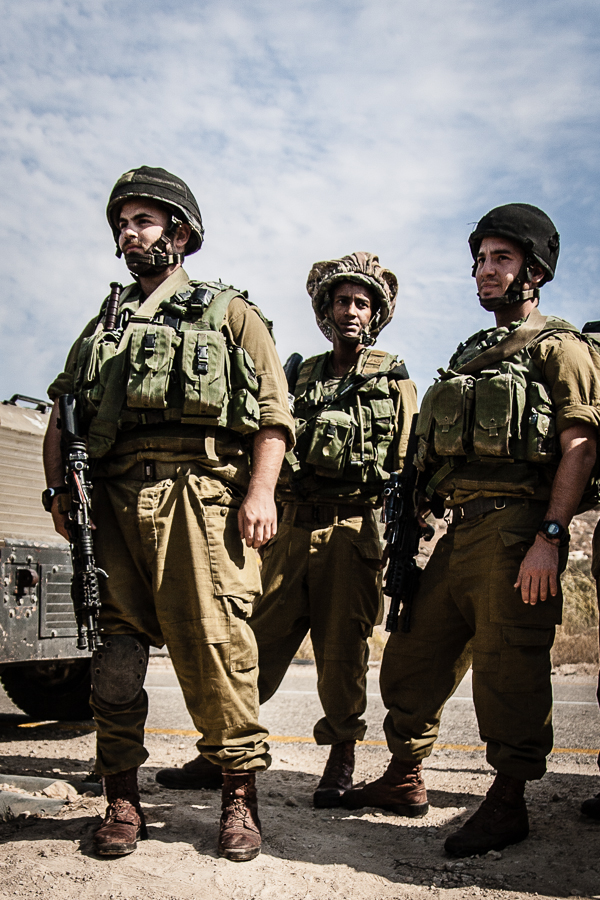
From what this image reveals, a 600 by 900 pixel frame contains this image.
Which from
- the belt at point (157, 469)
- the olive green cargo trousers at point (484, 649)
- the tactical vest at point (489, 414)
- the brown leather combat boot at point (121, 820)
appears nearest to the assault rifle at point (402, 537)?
the olive green cargo trousers at point (484, 649)

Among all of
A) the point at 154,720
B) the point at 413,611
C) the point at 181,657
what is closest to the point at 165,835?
the point at 181,657

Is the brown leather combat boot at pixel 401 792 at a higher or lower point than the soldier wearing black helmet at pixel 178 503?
lower

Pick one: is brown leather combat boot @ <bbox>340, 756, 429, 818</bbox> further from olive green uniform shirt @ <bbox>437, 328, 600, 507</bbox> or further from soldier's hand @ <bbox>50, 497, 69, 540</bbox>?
soldier's hand @ <bbox>50, 497, 69, 540</bbox>

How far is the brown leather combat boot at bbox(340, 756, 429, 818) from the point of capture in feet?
12.3

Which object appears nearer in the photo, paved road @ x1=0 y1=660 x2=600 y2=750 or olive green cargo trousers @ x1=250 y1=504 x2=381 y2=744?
olive green cargo trousers @ x1=250 y1=504 x2=381 y2=744

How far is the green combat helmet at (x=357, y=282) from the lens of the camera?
4777mm

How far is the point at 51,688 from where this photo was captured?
20.0 ft

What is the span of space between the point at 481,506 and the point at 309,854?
153cm

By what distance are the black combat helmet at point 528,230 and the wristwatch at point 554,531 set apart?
4.09ft

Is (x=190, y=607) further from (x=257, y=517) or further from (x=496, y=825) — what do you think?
(x=496, y=825)

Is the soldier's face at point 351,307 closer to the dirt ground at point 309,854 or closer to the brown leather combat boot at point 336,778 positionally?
the brown leather combat boot at point 336,778

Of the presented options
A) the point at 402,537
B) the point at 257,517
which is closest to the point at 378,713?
the point at 402,537

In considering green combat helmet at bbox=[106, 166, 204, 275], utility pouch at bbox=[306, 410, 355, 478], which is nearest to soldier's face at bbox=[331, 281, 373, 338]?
utility pouch at bbox=[306, 410, 355, 478]

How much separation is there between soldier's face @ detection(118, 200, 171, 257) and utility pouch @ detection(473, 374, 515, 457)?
5.09 feet
